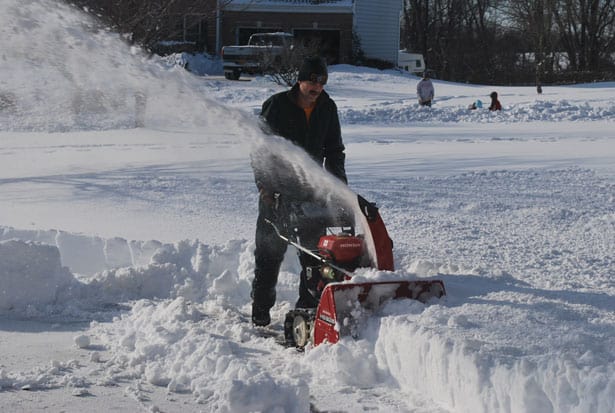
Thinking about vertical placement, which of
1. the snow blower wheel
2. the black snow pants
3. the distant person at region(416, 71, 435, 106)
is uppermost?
the distant person at region(416, 71, 435, 106)

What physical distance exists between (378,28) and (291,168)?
3368 centimetres

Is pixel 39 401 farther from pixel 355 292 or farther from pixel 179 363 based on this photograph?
pixel 355 292

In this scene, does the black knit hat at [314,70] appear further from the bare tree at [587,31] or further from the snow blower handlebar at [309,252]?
the bare tree at [587,31]

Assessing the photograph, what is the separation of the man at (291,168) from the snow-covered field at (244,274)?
0.68ft

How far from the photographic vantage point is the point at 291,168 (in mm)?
5816

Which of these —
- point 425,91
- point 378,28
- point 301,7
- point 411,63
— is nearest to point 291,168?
point 425,91

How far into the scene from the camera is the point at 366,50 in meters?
38.3

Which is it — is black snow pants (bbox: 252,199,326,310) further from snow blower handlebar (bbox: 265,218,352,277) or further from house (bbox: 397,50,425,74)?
house (bbox: 397,50,425,74)

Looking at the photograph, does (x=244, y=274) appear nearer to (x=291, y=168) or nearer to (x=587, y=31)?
(x=291, y=168)

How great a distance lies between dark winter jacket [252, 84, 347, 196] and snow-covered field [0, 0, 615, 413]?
0.67ft

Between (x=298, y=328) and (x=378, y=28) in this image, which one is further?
(x=378, y=28)

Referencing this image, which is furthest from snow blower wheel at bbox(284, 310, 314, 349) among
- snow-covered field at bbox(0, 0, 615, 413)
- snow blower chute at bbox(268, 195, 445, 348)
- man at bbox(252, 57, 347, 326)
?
man at bbox(252, 57, 347, 326)

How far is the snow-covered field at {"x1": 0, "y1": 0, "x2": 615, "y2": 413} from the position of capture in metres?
4.16

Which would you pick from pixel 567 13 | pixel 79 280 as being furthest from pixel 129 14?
pixel 567 13
